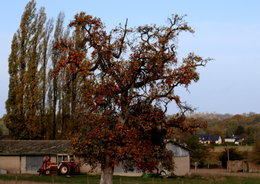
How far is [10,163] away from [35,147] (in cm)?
348

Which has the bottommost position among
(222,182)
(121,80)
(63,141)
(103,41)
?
(222,182)

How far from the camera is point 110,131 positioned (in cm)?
2345

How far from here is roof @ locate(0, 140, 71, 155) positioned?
51.5 m

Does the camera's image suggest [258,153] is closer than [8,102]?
No

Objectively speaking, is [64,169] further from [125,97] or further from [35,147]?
[125,97]

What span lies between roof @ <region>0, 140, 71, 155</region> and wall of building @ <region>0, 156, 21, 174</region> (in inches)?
24.1

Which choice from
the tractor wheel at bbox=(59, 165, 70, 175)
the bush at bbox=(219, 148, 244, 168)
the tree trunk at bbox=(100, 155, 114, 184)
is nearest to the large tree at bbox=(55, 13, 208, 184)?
the tree trunk at bbox=(100, 155, 114, 184)

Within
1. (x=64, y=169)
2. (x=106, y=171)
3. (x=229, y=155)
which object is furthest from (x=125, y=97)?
(x=229, y=155)

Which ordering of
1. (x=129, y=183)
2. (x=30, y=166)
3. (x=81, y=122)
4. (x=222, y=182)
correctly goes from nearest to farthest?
(x=81, y=122) → (x=129, y=183) → (x=222, y=182) → (x=30, y=166)

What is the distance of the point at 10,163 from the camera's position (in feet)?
172

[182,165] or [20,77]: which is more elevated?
[20,77]

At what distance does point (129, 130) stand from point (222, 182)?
62.0 ft

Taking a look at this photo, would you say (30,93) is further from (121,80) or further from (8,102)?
(121,80)

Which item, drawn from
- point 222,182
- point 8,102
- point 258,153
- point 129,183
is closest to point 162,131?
point 129,183
